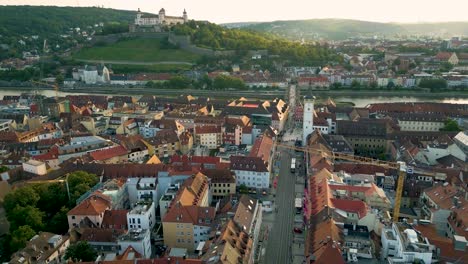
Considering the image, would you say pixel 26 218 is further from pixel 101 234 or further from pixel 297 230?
pixel 297 230

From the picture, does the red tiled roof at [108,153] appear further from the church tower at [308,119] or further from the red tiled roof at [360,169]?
the red tiled roof at [360,169]

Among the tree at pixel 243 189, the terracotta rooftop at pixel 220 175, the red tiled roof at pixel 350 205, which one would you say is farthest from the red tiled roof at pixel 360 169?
the terracotta rooftop at pixel 220 175

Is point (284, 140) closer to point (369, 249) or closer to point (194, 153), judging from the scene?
point (194, 153)

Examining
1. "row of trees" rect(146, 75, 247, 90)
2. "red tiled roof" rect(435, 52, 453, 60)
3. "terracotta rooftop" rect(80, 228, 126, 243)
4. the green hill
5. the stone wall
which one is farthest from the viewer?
the green hill

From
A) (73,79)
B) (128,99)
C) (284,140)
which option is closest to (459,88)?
(284,140)

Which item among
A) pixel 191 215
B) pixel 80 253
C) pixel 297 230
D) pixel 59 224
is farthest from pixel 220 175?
pixel 80 253

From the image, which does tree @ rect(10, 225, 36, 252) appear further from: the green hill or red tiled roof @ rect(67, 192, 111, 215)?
the green hill

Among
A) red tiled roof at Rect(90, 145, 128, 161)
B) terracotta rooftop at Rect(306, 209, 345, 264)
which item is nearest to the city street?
terracotta rooftop at Rect(306, 209, 345, 264)
